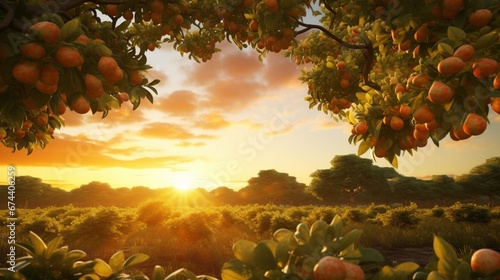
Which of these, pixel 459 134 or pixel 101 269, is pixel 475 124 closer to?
pixel 459 134

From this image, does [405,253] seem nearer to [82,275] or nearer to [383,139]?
[383,139]

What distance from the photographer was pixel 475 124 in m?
2.63

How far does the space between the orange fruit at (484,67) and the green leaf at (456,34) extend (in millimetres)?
218

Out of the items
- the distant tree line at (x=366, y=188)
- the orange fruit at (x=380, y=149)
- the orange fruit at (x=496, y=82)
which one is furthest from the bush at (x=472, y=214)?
the distant tree line at (x=366, y=188)

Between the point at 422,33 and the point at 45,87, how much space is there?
3293 mm

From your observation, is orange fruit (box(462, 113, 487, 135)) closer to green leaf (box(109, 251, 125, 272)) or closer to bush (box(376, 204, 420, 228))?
green leaf (box(109, 251, 125, 272))

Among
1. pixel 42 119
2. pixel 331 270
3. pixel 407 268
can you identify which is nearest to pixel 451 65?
pixel 407 268

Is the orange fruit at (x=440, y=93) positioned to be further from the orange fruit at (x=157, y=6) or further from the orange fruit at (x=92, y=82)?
the orange fruit at (x=157, y=6)

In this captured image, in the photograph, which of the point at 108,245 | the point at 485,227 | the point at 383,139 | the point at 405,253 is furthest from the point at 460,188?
the point at 383,139

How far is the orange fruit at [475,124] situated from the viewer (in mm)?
2621

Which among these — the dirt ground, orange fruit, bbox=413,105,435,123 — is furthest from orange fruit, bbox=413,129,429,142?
the dirt ground

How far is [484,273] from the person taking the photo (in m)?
1.32

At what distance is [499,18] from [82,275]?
3341 millimetres

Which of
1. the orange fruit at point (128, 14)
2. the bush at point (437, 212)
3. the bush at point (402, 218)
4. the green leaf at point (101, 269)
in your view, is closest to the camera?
the green leaf at point (101, 269)
